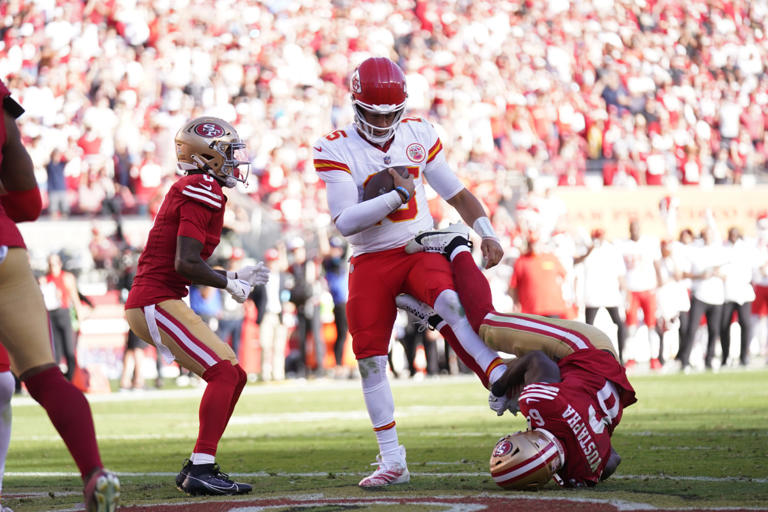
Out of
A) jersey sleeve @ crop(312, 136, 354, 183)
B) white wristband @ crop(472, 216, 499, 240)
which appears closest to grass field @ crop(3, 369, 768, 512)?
white wristband @ crop(472, 216, 499, 240)

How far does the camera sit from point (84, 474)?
13.8ft

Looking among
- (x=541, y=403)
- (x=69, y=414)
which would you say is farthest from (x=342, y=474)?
(x=69, y=414)

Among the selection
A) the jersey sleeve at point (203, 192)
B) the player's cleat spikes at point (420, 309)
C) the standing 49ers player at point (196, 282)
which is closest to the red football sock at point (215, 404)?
the standing 49ers player at point (196, 282)

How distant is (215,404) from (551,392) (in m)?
1.56

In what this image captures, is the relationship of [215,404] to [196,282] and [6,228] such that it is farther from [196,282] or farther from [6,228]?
[6,228]

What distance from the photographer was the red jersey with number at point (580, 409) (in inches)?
209

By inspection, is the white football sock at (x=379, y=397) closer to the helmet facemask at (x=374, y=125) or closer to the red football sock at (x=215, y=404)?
the red football sock at (x=215, y=404)

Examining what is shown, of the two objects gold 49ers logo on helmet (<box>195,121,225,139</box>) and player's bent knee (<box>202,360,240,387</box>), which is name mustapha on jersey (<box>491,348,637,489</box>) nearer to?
player's bent knee (<box>202,360,240,387</box>)

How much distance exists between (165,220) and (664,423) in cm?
459

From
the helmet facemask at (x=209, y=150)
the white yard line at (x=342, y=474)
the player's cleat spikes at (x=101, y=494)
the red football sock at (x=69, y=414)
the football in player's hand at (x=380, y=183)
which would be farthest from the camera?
the helmet facemask at (x=209, y=150)

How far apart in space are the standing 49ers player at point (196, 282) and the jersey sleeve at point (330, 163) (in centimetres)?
45

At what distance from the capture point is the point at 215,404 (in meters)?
5.80

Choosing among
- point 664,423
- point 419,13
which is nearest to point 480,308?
point 664,423

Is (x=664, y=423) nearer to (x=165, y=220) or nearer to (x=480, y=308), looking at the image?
(x=480, y=308)
